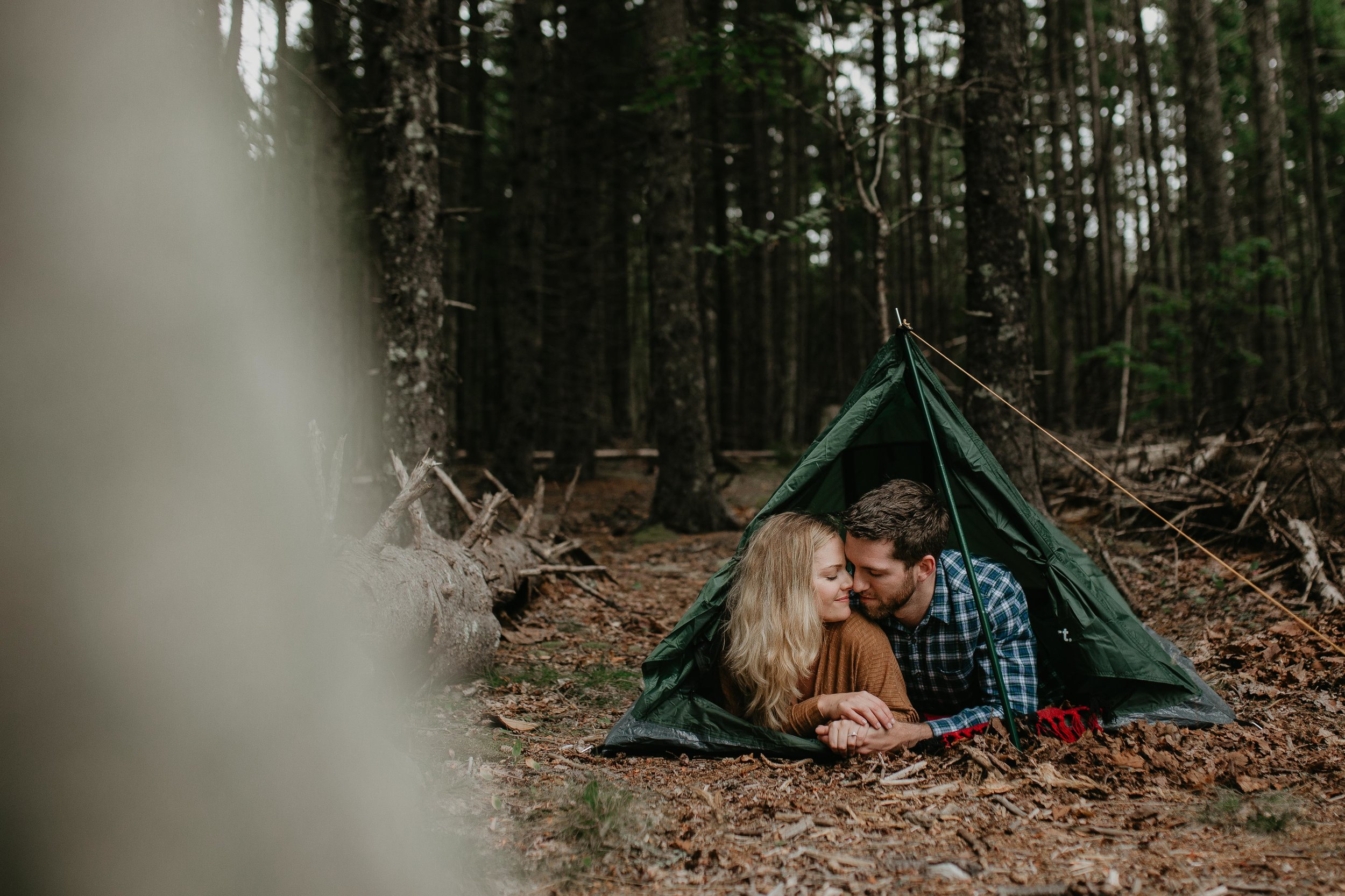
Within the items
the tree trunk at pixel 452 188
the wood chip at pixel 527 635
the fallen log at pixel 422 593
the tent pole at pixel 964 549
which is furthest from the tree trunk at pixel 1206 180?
the tree trunk at pixel 452 188

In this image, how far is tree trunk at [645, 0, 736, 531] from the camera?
859 cm

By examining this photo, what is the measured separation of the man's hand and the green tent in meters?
0.12

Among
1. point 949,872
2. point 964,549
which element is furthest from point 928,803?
point 964,549

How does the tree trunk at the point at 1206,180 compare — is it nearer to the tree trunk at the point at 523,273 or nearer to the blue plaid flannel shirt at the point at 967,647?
the blue plaid flannel shirt at the point at 967,647

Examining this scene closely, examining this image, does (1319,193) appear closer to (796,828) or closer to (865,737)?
(865,737)

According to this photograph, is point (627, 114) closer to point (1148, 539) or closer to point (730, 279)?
point (730, 279)

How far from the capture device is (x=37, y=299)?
5.40 feet

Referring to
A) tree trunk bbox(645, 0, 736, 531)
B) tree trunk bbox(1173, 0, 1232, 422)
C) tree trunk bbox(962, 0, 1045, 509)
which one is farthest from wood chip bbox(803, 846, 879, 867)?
tree trunk bbox(1173, 0, 1232, 422)

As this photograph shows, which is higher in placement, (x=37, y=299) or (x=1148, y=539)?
(x=37, y=299)

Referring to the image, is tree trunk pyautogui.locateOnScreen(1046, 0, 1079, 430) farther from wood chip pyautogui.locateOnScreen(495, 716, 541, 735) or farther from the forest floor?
wood chip pyautogui.locateOnScreen(495, 716, 541, 735)

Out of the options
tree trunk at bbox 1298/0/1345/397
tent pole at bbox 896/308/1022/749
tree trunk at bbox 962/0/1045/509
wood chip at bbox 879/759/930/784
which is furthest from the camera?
tree trunk at bbox 1298/0/1345/397

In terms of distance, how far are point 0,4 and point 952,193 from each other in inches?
1375

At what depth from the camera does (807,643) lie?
3312 millimetres

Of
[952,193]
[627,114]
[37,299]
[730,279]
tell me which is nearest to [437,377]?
[37,299]
